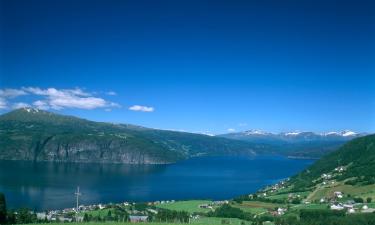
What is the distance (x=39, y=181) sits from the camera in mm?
110875

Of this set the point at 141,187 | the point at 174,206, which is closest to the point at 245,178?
the point at 141,187

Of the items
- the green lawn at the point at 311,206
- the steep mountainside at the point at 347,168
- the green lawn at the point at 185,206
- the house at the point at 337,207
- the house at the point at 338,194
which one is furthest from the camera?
the steep mountainside at the point at 347,168

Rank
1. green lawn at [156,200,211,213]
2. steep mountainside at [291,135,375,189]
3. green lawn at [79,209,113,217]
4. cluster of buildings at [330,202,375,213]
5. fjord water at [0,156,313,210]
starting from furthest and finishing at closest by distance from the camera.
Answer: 1. steep mountainside at [291,135,375,189]
2. fjord water at [0,156,313,210]
3. green lawn at [156,200,211,213]
4. cluster of buildings at [330,202,375,213]
5. green lawn at [79,209,113,217]

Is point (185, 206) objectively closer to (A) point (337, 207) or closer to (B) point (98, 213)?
(B) point (98, 213)

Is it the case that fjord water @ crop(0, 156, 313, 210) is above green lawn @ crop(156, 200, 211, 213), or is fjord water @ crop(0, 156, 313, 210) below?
above

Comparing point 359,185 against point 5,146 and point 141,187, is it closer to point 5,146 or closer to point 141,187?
point 141,187

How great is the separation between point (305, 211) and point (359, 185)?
25645 millimetres

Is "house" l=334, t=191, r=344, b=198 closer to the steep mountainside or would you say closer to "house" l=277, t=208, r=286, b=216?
the steep mountainside

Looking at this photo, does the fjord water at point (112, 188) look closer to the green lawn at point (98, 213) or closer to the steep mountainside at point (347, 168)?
the steep mountainside at point (347, 168)

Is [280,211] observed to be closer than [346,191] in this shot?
Yes

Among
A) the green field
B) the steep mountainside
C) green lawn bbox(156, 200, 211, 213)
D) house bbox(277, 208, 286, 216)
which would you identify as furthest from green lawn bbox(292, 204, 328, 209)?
the steep mountainside

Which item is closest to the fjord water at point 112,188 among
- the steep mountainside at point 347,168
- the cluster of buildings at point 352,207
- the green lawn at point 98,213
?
the steep mountainside at point 347,168

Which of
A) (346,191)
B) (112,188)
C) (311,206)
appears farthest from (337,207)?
(112,188)

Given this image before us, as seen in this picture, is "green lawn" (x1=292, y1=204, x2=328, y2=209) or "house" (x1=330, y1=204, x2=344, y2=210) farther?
"green lawn" (x1=292, y1=204, x2=328, y2=209)
